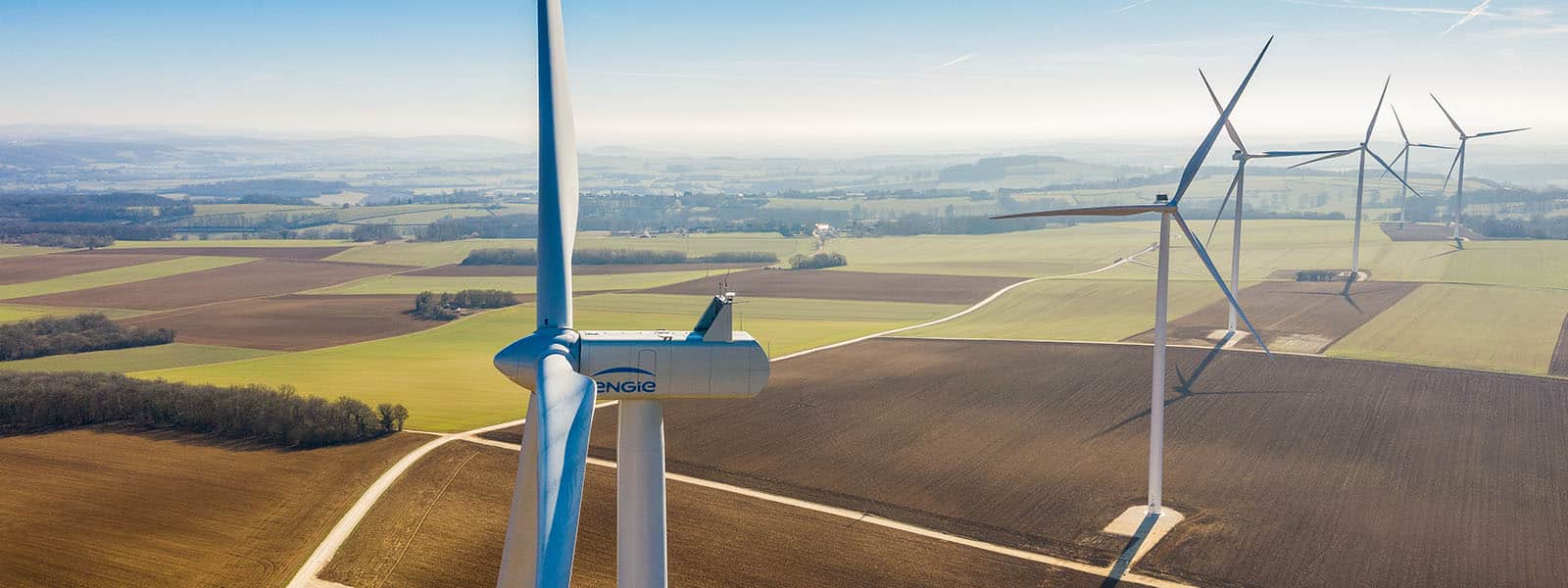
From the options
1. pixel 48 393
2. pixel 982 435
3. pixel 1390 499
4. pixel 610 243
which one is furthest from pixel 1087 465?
pixel 610 243

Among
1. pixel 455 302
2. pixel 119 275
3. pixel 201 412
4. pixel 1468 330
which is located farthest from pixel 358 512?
pixel 119 275

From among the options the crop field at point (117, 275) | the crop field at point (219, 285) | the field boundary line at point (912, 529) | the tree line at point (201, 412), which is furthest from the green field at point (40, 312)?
the field boundary line at point (912, 529)

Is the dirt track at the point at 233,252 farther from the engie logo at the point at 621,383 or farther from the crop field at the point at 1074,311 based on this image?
the engie logo at the point at 621,383

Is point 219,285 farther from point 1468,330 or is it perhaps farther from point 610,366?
point 1468,330

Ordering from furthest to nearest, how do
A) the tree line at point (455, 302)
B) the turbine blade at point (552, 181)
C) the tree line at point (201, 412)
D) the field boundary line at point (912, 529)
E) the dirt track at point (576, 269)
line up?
the dirt track at point (576, 269) → the tree line at point (455, 302) → the tree line at point (201, 412) → the field boundary line at point (912, 529) → the turbine blade at point (552, 181)

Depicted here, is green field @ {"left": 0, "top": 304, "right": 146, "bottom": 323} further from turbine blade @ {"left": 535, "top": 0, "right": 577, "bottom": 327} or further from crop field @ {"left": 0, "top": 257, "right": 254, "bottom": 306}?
turbine blade @ {"left": 535, "top": 0, "right": 577, "bottom": 327}

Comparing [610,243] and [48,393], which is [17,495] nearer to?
[48,393]

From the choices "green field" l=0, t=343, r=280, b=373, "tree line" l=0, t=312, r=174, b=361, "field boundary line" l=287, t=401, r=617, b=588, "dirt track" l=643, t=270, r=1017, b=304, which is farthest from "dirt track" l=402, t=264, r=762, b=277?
"field boundary line" l=287, t=401, r=617, b=588
